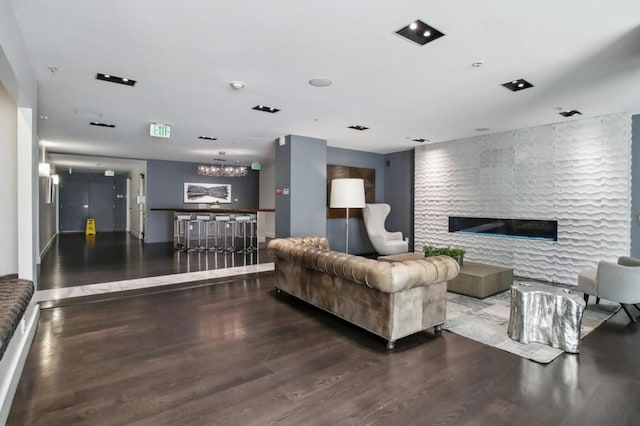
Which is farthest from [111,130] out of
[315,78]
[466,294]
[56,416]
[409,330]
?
[466,294]

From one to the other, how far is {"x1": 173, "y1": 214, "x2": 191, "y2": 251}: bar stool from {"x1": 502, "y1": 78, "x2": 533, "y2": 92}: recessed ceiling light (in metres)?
7.67

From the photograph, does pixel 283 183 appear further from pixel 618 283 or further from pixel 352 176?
pixel 618 283

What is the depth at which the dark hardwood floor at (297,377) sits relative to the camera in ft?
6.91

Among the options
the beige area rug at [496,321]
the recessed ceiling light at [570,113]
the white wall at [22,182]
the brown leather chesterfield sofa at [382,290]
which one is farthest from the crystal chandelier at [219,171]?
the recessed ceiling light at [570,113]

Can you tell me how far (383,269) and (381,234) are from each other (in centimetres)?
482

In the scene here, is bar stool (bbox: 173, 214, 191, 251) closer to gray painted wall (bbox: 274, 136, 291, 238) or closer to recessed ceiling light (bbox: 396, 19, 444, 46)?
gray painted wall (bbox: 274, 136, 291, 238)

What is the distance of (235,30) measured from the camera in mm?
2688

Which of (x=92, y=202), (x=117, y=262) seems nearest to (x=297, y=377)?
(x=117, y=262)

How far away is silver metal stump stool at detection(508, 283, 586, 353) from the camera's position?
3.03 m

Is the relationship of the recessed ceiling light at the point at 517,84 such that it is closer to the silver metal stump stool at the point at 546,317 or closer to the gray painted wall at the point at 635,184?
the silver metal stump stool at the point at 546,317

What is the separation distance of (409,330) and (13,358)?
312 centimetres

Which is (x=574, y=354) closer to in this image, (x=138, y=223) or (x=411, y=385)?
(x=411, y=385)

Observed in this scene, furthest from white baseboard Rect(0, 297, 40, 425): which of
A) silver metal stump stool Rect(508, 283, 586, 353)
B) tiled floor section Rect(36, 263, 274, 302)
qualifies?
silver metal stump stool Rect(508, 283, 586, 353)

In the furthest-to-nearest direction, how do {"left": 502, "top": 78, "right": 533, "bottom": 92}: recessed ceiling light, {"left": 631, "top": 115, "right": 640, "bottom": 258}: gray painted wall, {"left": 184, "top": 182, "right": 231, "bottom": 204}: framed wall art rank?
{"left": 184, "top": 182, "right": 231, "bottom": 204}: framed wall art < {"left": 631, "top": 115, "right": 640, "bottom": 258}: gray painted wall < {"left": 502, "top": 78, "right": 533, "bottom": 92}: recessed ceiling light
